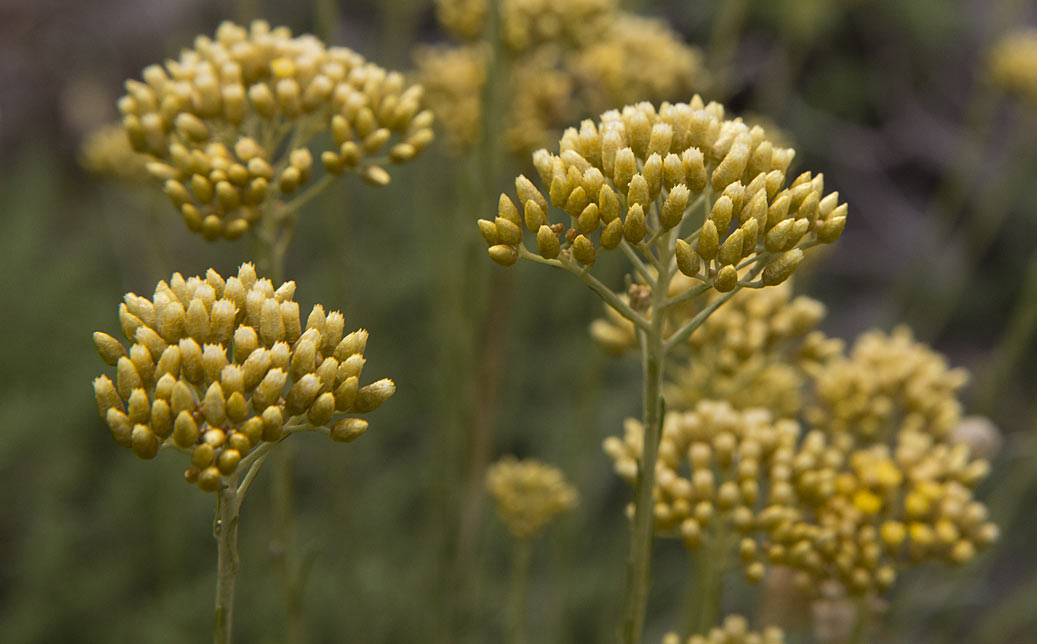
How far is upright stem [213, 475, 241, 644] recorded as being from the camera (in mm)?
912

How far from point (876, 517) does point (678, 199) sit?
0.63 m

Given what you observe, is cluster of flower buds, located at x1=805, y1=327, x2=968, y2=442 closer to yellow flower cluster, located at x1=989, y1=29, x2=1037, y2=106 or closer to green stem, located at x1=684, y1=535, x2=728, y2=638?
green stem, located at x1=684, y1=535, x2=728, y2=638

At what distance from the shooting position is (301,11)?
198 inches

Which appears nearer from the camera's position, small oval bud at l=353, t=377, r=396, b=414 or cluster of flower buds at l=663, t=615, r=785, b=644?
small oval bud at l=353, t=377, r=396, b=414

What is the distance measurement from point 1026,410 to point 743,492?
11.9 ft

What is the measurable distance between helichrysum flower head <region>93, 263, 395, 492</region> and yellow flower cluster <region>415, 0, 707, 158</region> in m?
1.28

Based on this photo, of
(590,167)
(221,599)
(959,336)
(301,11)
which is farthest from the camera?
(301,11)

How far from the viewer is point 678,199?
3.24 feet

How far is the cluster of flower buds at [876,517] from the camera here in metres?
1.24

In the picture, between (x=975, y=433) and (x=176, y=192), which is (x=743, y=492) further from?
(x=176, y=192)

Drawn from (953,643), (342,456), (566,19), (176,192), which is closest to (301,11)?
(566,19)

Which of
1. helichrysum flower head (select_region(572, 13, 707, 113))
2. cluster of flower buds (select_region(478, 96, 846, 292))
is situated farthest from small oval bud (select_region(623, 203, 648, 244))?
helichrysum flower head (select_region(572, 13, 707, 113))

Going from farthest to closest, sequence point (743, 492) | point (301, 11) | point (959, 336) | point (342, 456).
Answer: point (301, 11) < point (959, 336) < point (342, 456) < point (743, 492)

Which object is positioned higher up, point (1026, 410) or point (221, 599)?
point (1026, 410)
